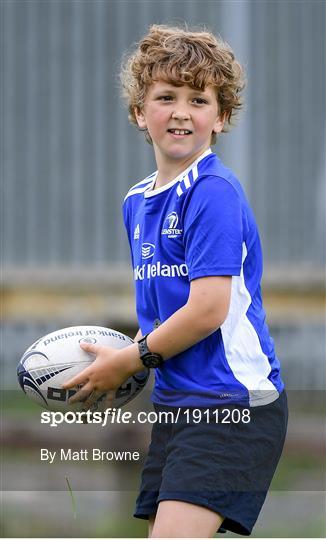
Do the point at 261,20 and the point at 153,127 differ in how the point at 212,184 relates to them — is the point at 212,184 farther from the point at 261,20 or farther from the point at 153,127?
the point at 261,20

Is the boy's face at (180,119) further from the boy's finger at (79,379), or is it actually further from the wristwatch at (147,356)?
the boy's finger at (79,379)

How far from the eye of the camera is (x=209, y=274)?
11.5ft

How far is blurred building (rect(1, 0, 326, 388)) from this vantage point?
8.38 meters

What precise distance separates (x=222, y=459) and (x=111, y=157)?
5.23 metres

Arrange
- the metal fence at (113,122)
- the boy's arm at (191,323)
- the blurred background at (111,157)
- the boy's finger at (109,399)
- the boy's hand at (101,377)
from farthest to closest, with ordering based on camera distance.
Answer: the metal fence at (113,122) → the blurred background at (111,157) → the boy's finger at (109,399) → the boy's hand at (101,377) → the boy's arm at (191,323)

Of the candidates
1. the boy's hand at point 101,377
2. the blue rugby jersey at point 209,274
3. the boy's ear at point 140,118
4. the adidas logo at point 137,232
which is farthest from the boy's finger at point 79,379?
the boy's ear at point 140,118

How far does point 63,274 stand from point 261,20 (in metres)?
2.37

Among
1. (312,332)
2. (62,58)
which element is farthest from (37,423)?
(62,58)

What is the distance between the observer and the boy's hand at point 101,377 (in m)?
3.66

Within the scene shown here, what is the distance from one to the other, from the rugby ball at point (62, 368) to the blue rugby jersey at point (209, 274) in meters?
0.19

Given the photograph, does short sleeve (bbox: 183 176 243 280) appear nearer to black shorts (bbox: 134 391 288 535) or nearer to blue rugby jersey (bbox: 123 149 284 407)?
blue rugby jersey (bbox: 123 149 284 407)

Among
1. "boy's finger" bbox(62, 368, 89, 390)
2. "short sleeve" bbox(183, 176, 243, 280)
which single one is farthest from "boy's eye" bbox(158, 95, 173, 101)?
"boy's finger" bbox(62, 368, 89, 390)

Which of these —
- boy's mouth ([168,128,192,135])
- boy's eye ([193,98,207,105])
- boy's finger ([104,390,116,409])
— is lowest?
boy's finger ([104,390,116,409])

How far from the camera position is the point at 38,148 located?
28.1 feet
